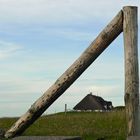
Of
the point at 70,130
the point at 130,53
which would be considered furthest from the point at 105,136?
the point at 130,53

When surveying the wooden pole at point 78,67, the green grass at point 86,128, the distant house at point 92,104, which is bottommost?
the green grass at point 86,128

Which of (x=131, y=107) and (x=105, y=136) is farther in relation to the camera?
(x=105, y=136)

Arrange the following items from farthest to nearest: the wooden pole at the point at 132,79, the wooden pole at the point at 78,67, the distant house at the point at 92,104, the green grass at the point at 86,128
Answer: the distant house at the point at 92,104 → the green grass at the point at 86,128 → the wooden pole at the point at 78,67 → the wooden pole at the point at 132,79

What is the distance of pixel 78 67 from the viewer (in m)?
11.8

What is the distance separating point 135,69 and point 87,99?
209ft

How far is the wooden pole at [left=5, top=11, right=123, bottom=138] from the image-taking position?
11.6 meters

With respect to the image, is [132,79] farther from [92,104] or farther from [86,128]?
[92,104]

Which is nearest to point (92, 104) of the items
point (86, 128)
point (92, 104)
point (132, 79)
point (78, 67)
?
point (92, 104)

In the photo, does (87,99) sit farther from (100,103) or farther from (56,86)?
(56,86)

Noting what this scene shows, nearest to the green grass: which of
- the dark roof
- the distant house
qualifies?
the distant house

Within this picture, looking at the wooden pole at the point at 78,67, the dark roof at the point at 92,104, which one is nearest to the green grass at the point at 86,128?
the wooden pole at the point at 78,67

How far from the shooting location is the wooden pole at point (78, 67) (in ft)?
38.0

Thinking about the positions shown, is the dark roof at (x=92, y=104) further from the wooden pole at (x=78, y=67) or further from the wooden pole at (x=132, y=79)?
the wooden pole at (x=132, y=79)

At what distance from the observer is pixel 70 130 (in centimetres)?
1498
